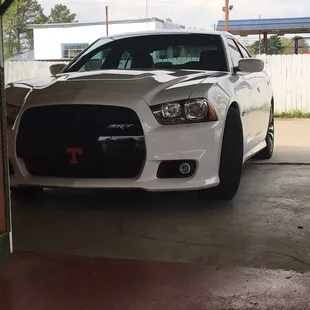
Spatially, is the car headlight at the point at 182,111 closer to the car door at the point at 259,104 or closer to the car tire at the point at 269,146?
the car door at the point at 259,104

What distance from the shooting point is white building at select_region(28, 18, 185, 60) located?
1286 inches

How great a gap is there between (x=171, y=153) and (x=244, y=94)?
1.49 m

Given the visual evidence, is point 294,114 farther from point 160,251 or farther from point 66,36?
point 66,36

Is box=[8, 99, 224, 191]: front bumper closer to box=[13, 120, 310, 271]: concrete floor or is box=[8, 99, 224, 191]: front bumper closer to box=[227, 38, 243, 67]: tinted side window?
box=[13, 120, 310, 271]: concrete floor

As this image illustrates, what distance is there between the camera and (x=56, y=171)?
443 cm

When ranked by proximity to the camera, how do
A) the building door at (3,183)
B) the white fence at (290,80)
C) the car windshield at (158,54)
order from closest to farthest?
the building door at (3,183), the car windshield at (158,54), the white fence at (290,80)

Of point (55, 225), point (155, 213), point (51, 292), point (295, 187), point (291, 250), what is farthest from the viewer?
point (295, 187)

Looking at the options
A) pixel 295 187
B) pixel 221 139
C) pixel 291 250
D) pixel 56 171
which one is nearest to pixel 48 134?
pixel 56 171

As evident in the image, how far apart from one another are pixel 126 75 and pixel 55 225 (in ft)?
4.76

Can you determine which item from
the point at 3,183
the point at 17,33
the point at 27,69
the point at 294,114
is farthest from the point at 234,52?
the point at 17,33

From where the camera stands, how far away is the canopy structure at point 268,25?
67.2 ft

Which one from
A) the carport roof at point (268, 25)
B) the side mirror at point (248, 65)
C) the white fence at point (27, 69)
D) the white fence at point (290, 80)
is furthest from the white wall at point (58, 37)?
the side mirror at point (248, 65)

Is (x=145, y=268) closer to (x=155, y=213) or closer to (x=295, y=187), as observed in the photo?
(x=155, y=213)

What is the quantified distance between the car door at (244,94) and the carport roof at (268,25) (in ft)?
49.4
